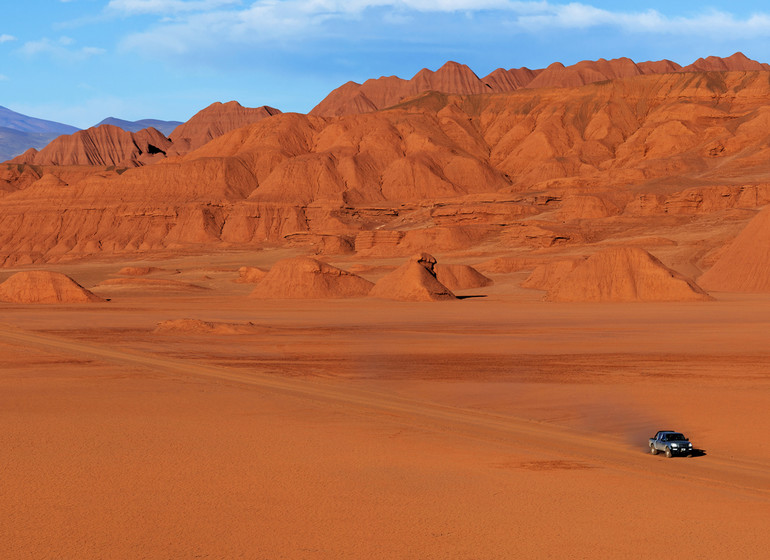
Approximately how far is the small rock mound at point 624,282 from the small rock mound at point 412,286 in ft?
20.1

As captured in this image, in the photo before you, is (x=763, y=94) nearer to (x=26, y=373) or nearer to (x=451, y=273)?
(x=451, y=273)

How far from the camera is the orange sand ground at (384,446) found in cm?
878

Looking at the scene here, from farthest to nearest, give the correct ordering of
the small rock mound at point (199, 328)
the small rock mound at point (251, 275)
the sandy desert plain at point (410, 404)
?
the small rock mound at point (251, 275), the small rock mound at point (199, 328), the sandy desert plain at point (410, 404)

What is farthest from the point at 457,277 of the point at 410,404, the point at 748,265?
the point at 410,404

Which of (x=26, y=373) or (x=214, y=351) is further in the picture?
(x=214, y=351)

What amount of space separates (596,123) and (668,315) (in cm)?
10206

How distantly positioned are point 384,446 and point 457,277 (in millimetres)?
47545

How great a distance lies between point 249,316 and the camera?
39.5 m

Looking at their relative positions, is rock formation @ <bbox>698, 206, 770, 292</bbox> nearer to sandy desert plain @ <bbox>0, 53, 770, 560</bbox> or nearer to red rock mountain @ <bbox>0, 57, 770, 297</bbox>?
sandy desert plain @ <bbox>0, 53, 770, 560</bbox>

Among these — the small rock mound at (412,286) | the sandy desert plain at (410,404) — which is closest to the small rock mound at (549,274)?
the sandy desert plain at (410,404)

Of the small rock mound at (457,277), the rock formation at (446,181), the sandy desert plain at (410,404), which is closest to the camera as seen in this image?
the sandy desert plain at (410,404)

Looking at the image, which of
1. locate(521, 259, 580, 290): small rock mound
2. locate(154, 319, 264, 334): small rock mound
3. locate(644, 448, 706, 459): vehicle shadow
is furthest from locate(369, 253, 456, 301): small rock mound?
locate(644, 448, 706, 459): vehicle shadow

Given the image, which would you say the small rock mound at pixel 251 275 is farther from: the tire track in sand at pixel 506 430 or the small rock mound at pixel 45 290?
the tire track in sand at pixel 506 430

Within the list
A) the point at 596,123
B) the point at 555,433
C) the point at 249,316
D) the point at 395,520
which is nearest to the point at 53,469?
the point at 395,520
